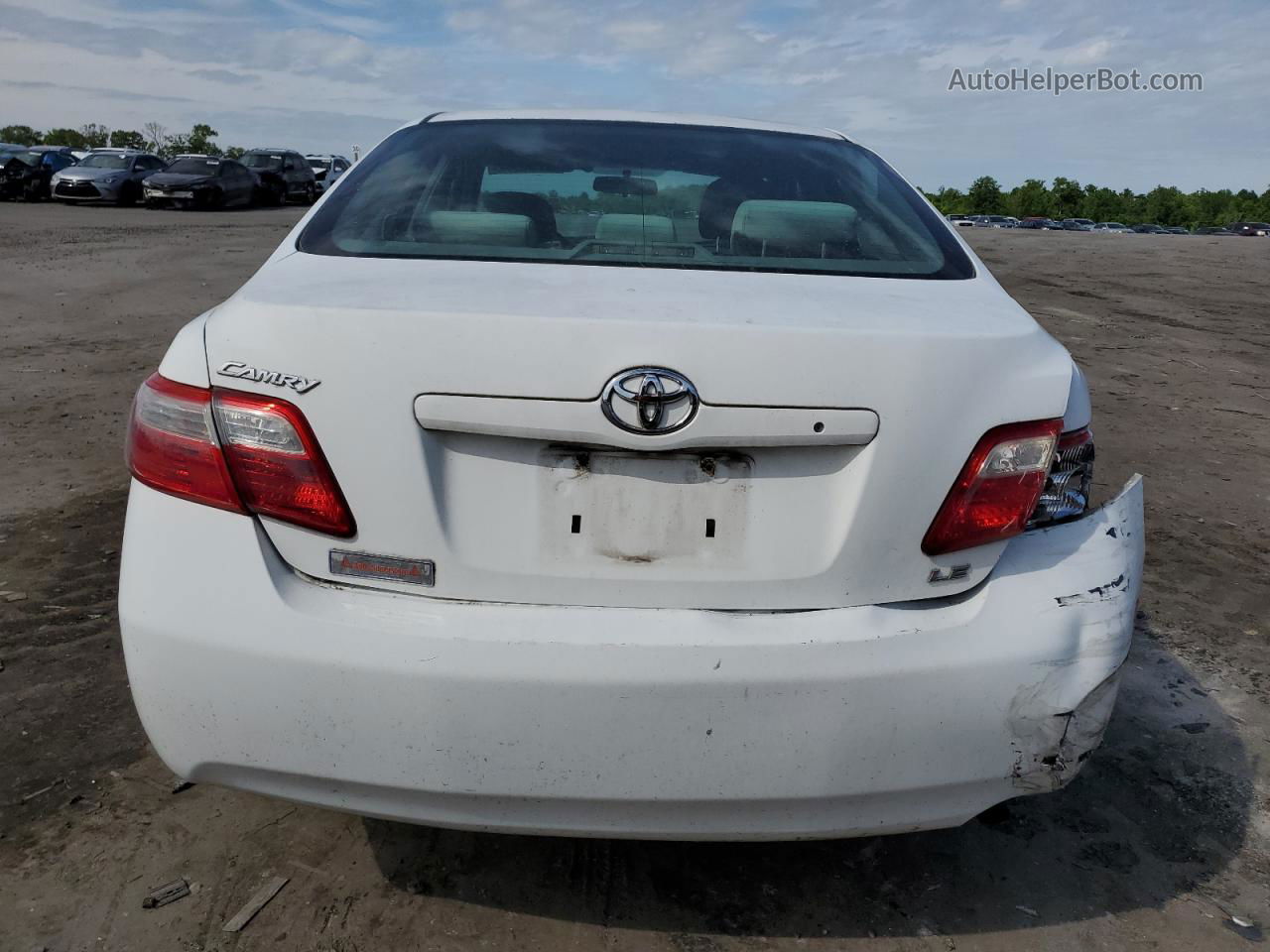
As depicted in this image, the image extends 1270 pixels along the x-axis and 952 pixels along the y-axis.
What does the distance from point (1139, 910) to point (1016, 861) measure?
266mm

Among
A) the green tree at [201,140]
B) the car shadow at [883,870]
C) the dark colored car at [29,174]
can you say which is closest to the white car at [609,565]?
the car shadow at [883,870]

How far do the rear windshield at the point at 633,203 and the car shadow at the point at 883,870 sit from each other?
51.6 inches

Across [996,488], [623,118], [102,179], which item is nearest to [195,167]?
[102,179]

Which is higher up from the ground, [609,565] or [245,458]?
[245,458]

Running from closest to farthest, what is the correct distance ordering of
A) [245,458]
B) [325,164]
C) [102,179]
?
[245,458], [102,179], [325,164]

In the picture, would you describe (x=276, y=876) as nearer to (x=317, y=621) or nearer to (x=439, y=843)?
(x=439, y=843)

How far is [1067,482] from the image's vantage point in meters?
2.03

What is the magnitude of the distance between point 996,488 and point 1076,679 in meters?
0.36

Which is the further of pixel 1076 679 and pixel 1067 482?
pixel 1067 482

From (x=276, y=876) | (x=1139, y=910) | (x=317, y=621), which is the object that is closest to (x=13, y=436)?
(x=276, y=876)

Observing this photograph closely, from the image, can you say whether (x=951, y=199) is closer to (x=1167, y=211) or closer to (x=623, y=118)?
(x=1167, y=211)

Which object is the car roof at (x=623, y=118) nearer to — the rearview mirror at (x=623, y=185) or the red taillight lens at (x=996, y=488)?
the rearview mirror at (x=623, y=185)

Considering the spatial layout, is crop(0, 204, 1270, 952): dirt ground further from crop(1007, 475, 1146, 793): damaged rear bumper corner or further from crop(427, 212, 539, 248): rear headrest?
crop(427, 212, 539, 248): rear headrest

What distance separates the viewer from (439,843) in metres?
2.45
